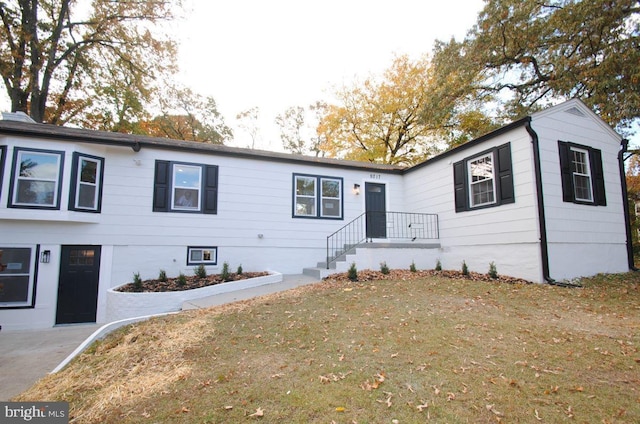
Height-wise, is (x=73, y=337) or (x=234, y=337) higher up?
(x=234, y=337)

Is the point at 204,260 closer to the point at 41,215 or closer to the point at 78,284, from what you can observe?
the point at 78,284

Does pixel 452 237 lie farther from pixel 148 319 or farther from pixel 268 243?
pixel 148 319

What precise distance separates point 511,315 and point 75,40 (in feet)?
68.7

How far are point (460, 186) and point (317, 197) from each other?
15.0 feet

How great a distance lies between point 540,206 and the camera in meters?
7.42

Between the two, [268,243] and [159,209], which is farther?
[268,243]

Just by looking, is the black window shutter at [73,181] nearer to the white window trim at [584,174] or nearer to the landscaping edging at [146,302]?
the landscaping edging at [146,302]

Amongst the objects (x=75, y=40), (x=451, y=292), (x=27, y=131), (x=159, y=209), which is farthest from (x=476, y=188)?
(x=75, y=40)

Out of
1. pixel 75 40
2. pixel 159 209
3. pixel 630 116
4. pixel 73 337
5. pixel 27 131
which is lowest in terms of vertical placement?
pixel 73 337

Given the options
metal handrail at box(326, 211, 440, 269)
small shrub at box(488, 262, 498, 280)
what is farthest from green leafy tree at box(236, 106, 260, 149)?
small shrub at box(488, 262, 498, 280)

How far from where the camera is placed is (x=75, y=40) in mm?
15312

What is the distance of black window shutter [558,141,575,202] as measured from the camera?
8.00 m

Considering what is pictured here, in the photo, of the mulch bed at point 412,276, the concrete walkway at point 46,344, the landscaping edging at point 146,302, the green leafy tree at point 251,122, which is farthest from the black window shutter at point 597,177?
the green leafy tree at point 251,122

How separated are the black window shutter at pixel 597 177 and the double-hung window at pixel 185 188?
1083 cm
